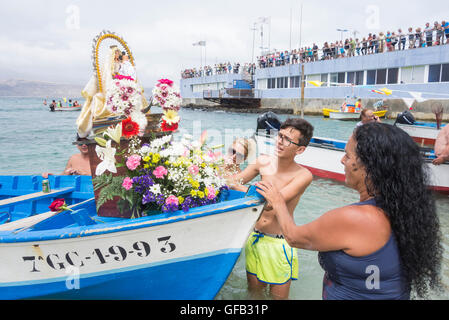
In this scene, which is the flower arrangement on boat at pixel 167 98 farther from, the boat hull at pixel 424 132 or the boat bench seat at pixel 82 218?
the boat hull at pixel 424 132

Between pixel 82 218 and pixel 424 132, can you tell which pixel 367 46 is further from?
pixel 82 218

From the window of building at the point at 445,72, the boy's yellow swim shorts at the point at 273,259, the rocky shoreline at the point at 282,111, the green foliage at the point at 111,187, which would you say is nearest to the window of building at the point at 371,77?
the rocky shoreline at the point at 282,111

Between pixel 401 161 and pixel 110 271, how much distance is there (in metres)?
2.50

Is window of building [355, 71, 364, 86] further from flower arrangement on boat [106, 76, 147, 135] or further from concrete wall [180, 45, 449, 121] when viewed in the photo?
flower arrangement on boat [106, 76, 147, 135]

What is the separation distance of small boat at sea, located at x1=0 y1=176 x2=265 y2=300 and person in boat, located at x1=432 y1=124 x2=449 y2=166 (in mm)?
6697

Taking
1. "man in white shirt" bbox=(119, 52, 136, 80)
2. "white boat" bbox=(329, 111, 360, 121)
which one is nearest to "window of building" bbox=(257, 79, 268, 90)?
"white boat" bbox=(329, 111, 360, 121)

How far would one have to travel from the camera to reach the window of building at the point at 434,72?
23.2 m

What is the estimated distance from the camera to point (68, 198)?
17.1 ft

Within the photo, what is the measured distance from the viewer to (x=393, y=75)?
85.5 ft

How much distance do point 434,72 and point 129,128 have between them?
27287 millimetres

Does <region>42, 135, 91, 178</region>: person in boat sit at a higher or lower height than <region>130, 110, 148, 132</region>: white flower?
lower

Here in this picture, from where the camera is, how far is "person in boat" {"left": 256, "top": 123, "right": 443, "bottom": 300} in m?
1.53

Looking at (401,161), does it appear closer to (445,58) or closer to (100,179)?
(100,179)

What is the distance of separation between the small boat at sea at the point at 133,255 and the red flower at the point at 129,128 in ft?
2.30
